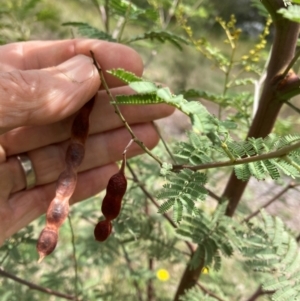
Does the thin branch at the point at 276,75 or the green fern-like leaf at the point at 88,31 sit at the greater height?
the thin branch at the point at 276,75

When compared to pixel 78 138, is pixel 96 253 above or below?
below

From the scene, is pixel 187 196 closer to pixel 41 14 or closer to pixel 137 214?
pixel 137 214

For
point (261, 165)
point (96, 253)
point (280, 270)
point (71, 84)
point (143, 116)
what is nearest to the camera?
point (261, 165)

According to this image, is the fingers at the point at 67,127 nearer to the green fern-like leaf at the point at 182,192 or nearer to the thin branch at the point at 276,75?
the thin branch at the point at 276,75

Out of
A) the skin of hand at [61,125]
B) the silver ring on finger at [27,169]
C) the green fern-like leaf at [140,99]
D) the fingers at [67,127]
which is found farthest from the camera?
the silver ring on finger at [27,169]

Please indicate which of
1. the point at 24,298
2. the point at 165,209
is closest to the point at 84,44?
the point at 165,209

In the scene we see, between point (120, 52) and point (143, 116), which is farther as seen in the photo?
point (143, 116)

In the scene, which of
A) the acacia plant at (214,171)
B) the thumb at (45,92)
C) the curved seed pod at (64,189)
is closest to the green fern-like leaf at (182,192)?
the acacia plant at (214,171)
